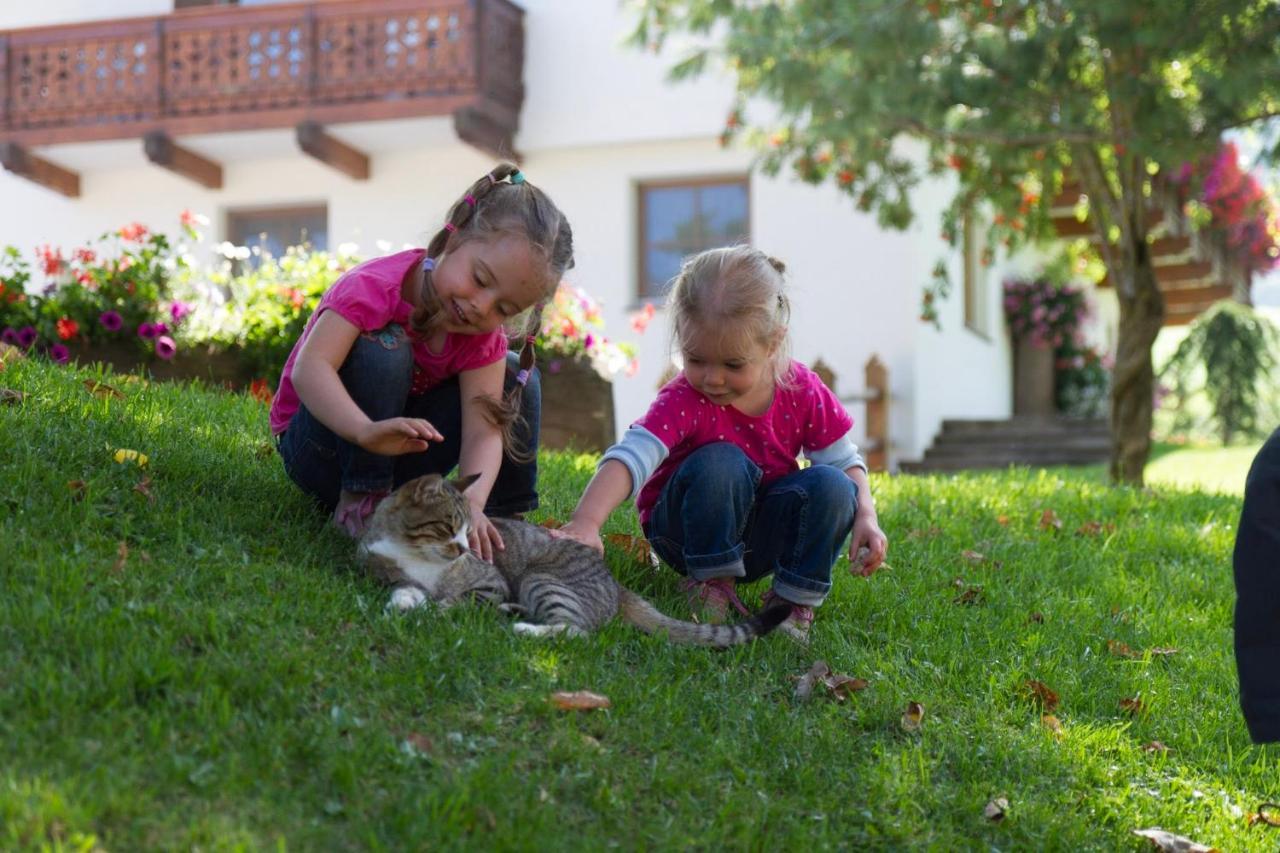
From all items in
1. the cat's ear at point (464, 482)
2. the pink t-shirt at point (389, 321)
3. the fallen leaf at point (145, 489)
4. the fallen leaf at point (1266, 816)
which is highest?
the pink t-shirt at point (389, 321)

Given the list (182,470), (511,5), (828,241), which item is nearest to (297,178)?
(511,5)

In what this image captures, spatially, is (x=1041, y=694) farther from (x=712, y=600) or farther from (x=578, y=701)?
(x=578, y=701)

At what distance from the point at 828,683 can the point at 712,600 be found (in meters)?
0.58

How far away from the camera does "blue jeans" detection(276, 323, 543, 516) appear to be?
3947mm

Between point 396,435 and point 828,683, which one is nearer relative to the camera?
point 396,435

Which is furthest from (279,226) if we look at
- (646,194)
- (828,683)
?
(828,683)

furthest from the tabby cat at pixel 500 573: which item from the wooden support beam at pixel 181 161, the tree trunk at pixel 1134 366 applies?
the wooden support beam at pixel 181 161

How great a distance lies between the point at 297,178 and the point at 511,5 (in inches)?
133

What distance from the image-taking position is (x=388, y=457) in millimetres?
4094

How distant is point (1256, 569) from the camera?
2.85 meters

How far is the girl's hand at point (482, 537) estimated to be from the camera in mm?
3852

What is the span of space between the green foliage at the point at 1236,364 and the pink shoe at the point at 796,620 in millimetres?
14579

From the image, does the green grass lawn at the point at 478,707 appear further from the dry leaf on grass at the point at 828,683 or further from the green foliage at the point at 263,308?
the green foliage at the point at 263,308

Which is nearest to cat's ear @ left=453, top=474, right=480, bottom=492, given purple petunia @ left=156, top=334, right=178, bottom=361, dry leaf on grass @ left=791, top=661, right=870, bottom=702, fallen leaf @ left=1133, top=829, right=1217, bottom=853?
dry leaf on grass @ left=791, top=661, right=870, bottom=702
